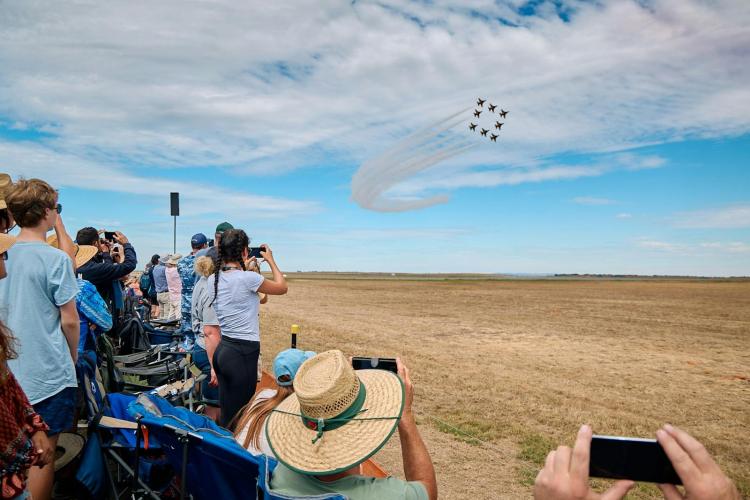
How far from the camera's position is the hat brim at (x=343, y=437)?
1894 millimetres

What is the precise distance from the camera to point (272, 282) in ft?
14.3

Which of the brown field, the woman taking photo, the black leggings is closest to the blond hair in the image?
the woman taking photo

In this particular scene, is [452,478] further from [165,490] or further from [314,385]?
[314,385]

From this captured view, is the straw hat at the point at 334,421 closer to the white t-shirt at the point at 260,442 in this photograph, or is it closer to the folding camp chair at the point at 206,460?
the folding camp chair at the point at 206,460

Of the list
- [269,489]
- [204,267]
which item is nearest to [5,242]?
[269,489]

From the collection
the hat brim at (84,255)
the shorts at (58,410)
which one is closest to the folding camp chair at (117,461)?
the shorts at (58,410)

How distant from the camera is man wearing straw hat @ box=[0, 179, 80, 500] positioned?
2.83 m

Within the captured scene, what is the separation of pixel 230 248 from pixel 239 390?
1.13 meters

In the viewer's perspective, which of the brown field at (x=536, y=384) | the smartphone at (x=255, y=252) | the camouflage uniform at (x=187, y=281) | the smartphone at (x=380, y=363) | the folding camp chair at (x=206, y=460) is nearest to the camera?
the folding camp chair at (x=206, y=460)

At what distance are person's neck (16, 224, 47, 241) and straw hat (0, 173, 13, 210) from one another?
194mm

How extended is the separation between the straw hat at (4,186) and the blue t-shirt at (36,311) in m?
0.24

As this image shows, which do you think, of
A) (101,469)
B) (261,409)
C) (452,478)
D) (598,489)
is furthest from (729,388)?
(101,469)

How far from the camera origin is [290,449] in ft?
6.65

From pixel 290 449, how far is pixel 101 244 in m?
5.80
